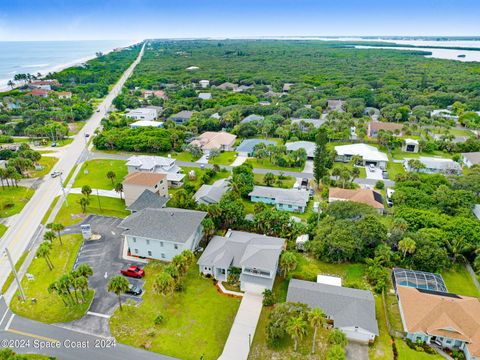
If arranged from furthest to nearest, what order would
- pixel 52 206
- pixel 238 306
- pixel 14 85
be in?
1. pixel 14 85
2. pixel 52 206
3. pixel 238 306

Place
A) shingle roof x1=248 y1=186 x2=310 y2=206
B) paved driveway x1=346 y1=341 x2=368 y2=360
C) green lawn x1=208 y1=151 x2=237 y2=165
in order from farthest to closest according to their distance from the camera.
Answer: green lawn x1=208 y1=151 x2=237 y2=165 < shingle roof x1=248 y1=186 x2=310 y2=206 < paved driveway x1=346 y1=341 x2=368 y2=360

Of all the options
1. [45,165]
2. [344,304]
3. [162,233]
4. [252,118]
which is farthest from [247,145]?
[344,304]

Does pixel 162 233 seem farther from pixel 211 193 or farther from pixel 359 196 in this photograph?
pixel 359 196

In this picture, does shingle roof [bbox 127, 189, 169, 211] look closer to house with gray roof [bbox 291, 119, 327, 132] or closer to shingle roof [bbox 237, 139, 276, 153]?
shingle roof [bbox 237, 139, 276, 153]

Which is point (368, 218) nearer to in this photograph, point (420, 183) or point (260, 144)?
point (420, 183)

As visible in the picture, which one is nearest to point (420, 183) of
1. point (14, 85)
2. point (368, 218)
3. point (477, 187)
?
point (477, 187)

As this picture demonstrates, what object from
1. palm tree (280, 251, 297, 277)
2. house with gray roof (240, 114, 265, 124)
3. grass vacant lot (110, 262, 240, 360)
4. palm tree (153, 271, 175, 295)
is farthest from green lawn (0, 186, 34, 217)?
house with gray roof (240, 114, 265, 124)
